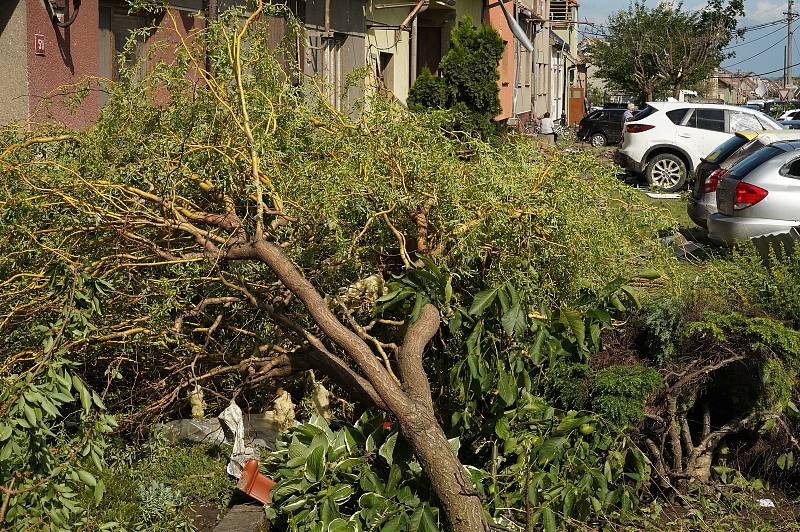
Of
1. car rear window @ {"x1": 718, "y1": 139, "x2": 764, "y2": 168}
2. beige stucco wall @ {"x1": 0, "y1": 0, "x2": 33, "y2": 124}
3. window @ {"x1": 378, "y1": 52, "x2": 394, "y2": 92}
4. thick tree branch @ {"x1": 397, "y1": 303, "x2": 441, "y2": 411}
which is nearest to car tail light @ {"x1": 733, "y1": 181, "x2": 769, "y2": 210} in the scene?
car rear window @ {"x1": 718, "y1": 139, "x2": 764, "y2": 168}

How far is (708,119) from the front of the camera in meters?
21.8

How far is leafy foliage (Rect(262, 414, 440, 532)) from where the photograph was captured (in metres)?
4.98

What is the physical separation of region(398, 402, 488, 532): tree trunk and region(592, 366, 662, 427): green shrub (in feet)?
3.58

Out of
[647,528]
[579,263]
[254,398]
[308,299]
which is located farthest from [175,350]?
[647,528]

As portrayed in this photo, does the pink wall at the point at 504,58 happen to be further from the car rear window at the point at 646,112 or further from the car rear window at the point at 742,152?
the car rear window at the point at 742,152

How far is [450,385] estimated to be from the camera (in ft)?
18.4

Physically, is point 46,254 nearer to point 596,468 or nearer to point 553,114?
point 596,468

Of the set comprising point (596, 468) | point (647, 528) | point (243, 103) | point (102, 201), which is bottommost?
point (647, 528)

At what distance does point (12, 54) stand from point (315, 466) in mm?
6018

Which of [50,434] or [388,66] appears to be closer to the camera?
[50,434]

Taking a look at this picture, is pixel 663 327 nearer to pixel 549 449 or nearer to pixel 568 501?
pixel 549 449

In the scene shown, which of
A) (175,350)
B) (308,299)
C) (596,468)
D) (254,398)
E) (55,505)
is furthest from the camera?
(254,398)

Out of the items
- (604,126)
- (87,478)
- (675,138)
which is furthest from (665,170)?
(87,478)

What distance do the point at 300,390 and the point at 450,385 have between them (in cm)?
141
